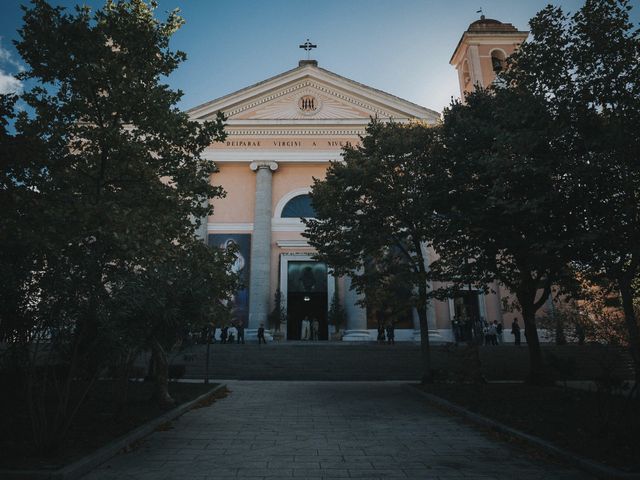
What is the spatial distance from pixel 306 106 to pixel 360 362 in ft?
61.5

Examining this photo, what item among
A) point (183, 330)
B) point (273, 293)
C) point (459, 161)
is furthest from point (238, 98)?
point (183, 330)

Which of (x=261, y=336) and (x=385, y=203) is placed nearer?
(x=385, y=203)

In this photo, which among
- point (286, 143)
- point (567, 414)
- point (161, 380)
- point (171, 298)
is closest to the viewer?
point (171, 298)

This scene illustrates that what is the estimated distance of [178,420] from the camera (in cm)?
804

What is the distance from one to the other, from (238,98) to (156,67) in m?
19.7

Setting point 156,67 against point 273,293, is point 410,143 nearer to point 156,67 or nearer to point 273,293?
point 156,67

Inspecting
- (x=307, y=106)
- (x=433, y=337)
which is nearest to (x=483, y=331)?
(x=433, y=337)

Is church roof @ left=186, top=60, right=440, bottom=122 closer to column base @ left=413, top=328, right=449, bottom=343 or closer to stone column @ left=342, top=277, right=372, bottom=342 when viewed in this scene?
stone column @ left=342, top=277, right=372, bottom=342

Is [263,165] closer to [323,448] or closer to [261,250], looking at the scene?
[261,250]

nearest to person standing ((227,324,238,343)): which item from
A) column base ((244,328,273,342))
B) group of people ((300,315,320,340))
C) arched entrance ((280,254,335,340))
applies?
column base ((244,328,273,342))

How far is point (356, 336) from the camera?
953 inches

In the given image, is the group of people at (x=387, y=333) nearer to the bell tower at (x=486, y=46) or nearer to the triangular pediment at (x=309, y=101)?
the triangular pediment at (x=309, y=101)

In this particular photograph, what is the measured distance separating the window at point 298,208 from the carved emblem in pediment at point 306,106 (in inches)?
217

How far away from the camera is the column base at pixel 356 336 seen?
24000 mm
